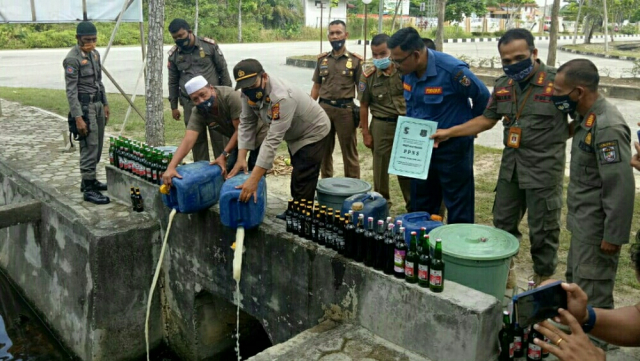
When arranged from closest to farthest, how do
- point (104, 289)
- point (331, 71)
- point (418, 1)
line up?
point (104, 289), point (331, 71), point (418, 1)

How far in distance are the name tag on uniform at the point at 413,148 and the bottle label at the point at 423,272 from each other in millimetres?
1074

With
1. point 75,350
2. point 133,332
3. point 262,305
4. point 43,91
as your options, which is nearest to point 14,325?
point 75,350

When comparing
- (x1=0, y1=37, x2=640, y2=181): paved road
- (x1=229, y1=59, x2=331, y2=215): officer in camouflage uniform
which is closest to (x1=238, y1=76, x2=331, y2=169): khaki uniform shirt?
(x1=229, y1=59, x2=331, y2=215): officer in camouflage uniform

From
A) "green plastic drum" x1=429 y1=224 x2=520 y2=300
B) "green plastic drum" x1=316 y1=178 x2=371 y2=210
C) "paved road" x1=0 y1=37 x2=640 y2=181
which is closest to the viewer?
"green plastic drum" x1=429 y1=224 x2=520 y2=300

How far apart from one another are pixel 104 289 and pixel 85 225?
2.29 ft

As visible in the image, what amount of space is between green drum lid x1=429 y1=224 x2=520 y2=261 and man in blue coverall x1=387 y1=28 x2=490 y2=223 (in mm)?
777

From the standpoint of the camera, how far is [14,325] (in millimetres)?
7332

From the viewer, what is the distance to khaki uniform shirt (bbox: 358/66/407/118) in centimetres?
605

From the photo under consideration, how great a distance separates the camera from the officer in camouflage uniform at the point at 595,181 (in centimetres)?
354

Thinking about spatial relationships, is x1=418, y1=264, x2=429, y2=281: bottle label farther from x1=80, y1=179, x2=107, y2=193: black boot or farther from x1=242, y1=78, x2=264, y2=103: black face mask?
x1=80, y1=179, x2=107, y2=193: black boot

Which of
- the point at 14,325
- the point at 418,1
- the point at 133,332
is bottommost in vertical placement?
the point at 14,325

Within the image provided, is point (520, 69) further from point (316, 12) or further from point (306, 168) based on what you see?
point (316, 12)

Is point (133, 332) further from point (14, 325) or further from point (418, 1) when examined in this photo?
point (418, 1)

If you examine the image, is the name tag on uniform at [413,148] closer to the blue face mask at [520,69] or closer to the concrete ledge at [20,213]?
the blue face mask at [520,69]
